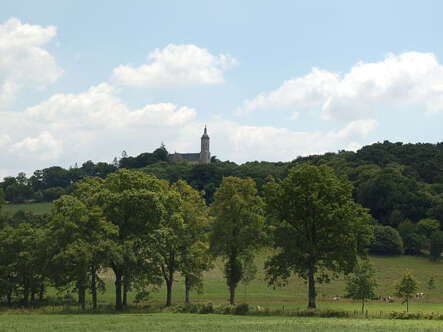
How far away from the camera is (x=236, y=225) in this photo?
2272 inches

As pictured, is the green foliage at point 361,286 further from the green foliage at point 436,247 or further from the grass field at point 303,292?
the green foliage at point 436,247

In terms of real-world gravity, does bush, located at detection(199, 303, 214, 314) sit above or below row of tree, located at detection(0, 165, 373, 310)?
below

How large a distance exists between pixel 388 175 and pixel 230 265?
8689 centimetres

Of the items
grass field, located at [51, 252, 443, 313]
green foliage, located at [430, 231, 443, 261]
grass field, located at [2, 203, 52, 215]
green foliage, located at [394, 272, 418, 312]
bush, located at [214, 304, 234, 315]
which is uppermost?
grass field, located at [2, 203, 52, 215]

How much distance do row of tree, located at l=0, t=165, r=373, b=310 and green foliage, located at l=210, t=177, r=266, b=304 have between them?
104 millimetres

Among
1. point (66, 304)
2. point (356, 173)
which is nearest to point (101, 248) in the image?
point (66, 304)

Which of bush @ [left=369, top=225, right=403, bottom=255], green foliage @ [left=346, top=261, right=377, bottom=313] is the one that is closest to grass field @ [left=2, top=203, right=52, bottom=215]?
bush @ [left=369, top=225, right=403, bottom=255]

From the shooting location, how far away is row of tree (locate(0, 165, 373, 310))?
172 feet

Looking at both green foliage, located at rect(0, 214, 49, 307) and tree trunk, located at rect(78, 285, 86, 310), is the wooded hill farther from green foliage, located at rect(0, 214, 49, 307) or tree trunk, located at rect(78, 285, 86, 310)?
green foliage, located at rect(0, 214, 49, 307)

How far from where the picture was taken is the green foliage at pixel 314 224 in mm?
52656

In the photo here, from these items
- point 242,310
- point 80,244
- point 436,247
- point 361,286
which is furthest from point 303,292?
point 436,247

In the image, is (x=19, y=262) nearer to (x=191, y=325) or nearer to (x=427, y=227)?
(x=191, y=325)

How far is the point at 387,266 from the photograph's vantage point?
101m

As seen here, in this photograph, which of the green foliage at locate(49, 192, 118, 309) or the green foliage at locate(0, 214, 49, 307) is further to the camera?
the green foliage at locate(0, 214, 49, 307)
